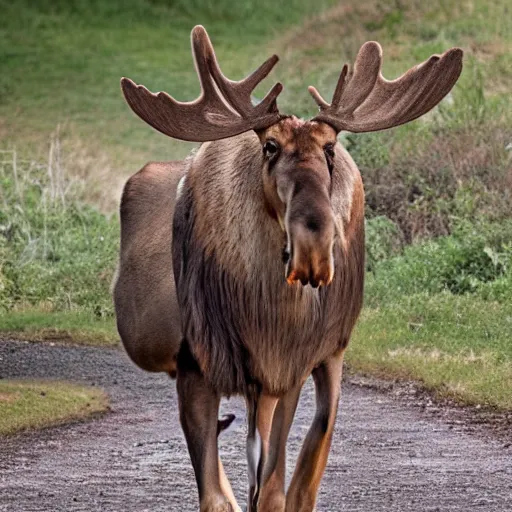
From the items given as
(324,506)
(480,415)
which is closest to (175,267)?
(324,506)

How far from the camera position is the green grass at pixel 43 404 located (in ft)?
31.4

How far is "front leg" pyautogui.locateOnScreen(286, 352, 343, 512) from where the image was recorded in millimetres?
6254

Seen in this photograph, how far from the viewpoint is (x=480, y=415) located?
934 cm

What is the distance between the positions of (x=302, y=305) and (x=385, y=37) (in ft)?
72.9

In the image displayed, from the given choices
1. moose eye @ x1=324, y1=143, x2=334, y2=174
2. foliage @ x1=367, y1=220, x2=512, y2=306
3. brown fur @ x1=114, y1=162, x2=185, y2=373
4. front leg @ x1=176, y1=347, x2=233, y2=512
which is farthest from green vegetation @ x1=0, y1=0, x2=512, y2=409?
moose eye @ x1=324, y1=143, x2=334, y2=174

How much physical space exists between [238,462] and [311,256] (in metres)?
3.49

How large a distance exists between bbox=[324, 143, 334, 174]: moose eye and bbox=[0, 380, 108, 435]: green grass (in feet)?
14.0

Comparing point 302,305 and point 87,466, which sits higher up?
point 302,305

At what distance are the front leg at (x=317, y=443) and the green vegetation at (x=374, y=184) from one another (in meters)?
3.39

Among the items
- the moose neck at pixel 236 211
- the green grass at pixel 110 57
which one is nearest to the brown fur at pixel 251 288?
the moose neck at pixel 236 211

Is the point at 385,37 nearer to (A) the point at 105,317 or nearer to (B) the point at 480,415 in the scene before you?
(A) the point at 105,317

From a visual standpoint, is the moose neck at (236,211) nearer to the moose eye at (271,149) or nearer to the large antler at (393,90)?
the moose eye at (271,149)

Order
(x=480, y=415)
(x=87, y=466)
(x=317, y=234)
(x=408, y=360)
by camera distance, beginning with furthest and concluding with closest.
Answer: (x=408, y=360)
(x=480, y=415)
(x=87, y=466)
(x=317, y=234)

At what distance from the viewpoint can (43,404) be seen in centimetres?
1002
